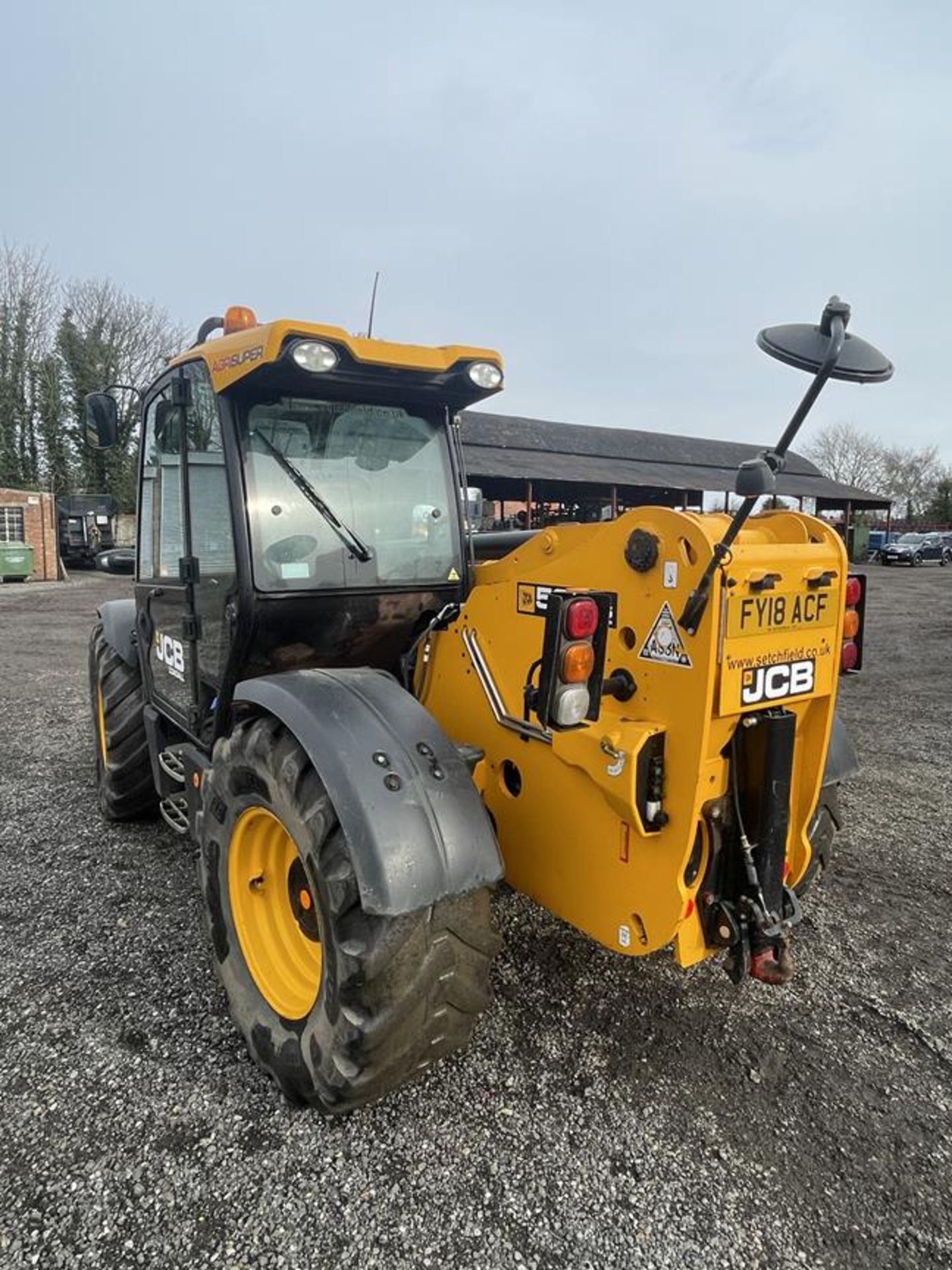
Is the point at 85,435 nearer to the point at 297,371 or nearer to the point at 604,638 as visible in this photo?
the point at 297,371

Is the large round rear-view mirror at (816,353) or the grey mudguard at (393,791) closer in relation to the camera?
the large round rear-view mirror at (816,353)

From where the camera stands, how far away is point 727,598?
194 cm

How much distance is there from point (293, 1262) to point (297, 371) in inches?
102

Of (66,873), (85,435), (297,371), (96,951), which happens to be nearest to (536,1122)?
(96,951)

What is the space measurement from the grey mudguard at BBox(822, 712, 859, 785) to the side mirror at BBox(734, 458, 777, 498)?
1.50 m

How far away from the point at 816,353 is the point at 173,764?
322 centimetres

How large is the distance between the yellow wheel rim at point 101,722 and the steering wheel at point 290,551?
86.7 inches

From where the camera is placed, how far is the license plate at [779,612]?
1.98 metres

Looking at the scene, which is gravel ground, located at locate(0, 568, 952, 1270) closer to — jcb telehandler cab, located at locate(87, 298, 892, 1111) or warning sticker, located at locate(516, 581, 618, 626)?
jcb telehandler cab, located at locate(87, 298, 892, 1111)

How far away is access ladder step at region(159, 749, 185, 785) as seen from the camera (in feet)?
11.4

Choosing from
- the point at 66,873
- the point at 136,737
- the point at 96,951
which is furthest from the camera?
the point at 136,737

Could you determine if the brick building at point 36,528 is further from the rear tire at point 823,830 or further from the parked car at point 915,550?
the parked car at point 915,550

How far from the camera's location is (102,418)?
3701mm

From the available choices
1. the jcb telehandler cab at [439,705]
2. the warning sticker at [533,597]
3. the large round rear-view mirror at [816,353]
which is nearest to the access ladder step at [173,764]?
the jcb telehandler cab at [439,705]
